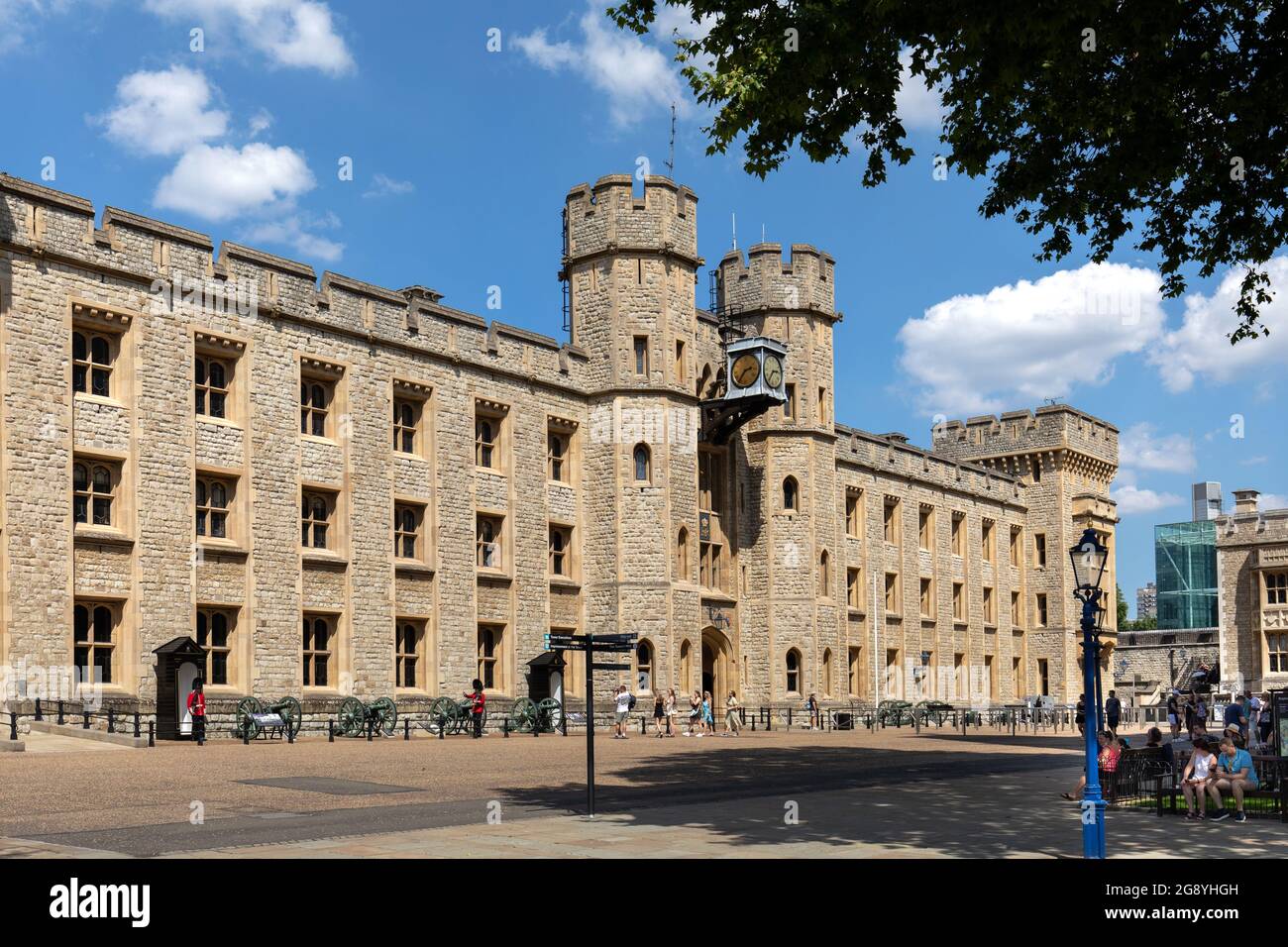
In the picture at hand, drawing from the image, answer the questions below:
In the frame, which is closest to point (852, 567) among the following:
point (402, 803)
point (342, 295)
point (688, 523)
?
point (688, 523)

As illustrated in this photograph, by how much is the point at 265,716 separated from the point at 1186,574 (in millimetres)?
92182

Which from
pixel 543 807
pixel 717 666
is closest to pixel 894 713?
pixel 717 666

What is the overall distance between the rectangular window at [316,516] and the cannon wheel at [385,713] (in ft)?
13.7

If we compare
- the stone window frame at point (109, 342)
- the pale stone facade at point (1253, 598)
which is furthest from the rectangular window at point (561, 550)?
the pale stone facade at point (1253, 598)

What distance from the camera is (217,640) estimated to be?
32.3 m

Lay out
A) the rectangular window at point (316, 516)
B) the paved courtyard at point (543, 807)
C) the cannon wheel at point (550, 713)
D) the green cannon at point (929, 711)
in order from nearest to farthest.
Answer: the paved courtyard at point (543, 807) → the rectangular window at point (316, 516) → the cannon wheel at point (550, 713) → the green cannon at point (929, 711)

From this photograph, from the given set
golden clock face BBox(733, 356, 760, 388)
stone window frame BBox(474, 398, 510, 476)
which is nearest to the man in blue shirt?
stone window frame BBox(474, 398, 510, 476)

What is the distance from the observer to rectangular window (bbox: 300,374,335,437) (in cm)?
3506

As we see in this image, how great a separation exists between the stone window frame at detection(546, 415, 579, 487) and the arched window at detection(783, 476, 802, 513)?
939 centimetres

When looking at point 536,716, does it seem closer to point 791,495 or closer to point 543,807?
point 791,495

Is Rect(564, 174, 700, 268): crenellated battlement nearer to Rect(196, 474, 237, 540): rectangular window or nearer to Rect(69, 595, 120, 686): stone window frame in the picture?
Rect(196, 474, 237, 540): rectangular window

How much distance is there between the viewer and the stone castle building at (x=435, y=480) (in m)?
29.7

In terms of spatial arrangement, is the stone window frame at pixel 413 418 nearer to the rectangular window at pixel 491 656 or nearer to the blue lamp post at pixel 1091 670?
the rectangular window at pixel 491 656

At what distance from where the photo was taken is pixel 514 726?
3747 centimetres
